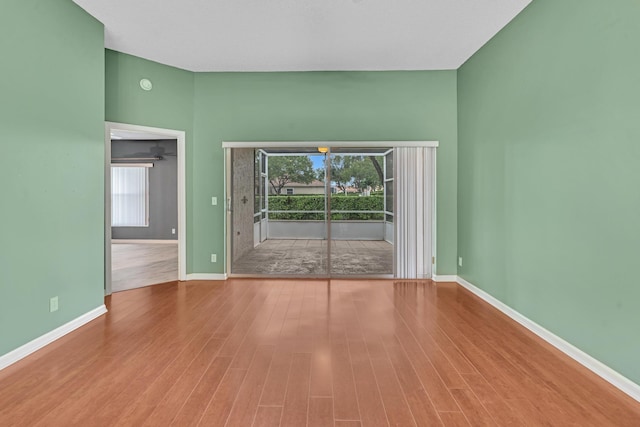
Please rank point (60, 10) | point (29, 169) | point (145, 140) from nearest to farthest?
point (29, 169)
point (60, 10)
point (145, 140)

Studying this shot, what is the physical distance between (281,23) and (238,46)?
791mm

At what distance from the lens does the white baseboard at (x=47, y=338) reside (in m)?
2.48

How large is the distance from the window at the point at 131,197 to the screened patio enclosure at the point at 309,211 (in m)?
3.53

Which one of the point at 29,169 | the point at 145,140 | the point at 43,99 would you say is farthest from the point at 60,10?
the point at 145,140

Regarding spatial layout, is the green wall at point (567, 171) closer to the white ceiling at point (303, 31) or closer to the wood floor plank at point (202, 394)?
the white ceiling at point (303, 31)

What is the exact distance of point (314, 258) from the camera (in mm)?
6602

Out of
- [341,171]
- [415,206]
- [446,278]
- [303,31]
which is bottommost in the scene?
[446,278]

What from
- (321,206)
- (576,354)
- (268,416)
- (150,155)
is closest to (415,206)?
(321,206)

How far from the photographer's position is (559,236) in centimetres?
279

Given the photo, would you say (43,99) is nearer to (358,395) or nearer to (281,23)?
(281,23)

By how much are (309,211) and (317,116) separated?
267 cm

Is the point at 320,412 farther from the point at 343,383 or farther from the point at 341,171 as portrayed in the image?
the point at 341,171

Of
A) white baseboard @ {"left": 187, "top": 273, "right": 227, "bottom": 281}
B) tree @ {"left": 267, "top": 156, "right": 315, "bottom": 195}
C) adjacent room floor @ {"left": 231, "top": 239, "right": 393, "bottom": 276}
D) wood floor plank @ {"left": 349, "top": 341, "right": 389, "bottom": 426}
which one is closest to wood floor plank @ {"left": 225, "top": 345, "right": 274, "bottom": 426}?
wood floor plank @ {"left": 349, "top": 341, "right": 389, "bottom": 426}

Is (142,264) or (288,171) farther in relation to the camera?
(288,171)
